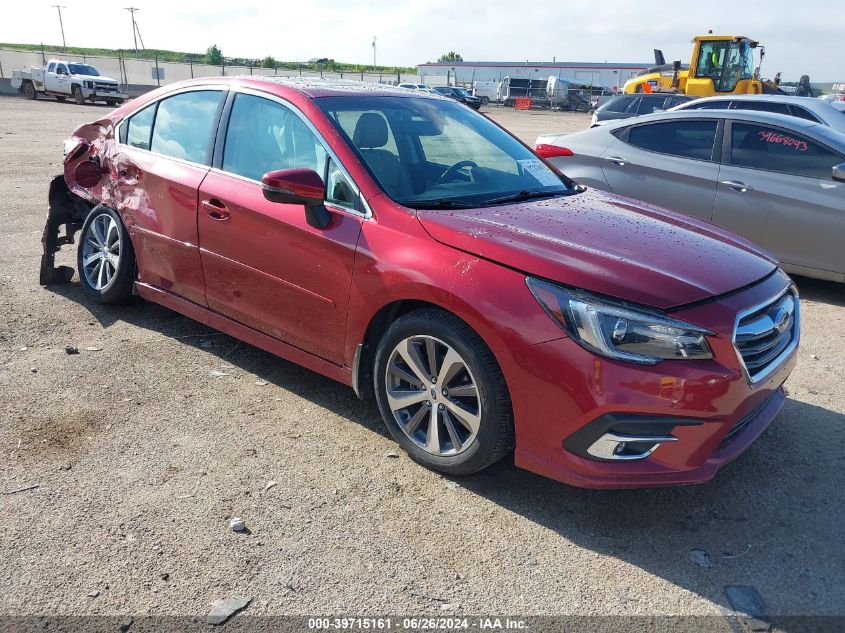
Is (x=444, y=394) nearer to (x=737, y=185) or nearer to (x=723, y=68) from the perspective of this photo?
(x=737, y=185)

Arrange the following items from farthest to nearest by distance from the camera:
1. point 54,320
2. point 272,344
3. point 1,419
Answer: point 54,320, point 272,344, point 1,419

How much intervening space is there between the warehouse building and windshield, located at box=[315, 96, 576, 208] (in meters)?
65.3

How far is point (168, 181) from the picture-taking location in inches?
178

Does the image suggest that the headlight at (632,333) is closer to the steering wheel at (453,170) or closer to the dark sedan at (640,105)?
the steering wheel at (453,170)

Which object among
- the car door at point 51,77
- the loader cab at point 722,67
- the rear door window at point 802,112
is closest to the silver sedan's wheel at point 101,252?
the rear door window at point 802,112

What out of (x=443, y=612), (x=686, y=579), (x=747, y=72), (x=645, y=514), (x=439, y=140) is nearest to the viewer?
(x=443, y=612)

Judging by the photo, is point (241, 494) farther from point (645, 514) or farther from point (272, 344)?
point (645, 514)

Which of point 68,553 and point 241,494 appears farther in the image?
point 241,494

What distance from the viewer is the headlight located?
9.20 ft

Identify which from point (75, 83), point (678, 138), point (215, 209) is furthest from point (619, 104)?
point (75, 83)

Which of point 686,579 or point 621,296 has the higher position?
point 621,296

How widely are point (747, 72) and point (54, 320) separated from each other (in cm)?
2183

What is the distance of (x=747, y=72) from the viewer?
71.4 ft

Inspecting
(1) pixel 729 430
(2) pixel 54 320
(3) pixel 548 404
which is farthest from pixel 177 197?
(1) pixel 729 430
